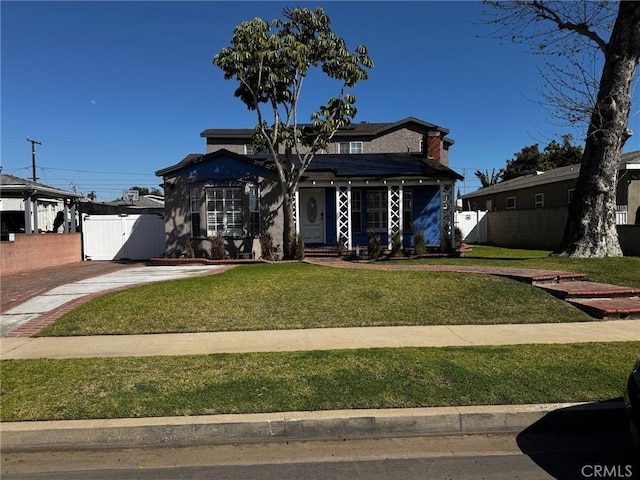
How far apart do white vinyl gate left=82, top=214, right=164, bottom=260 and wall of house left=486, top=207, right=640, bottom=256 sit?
57.1 feet

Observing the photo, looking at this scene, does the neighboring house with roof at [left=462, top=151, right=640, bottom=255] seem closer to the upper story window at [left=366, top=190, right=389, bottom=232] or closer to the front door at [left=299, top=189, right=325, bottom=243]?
the upper story window at [left=366, top=190, right=389, bottom=232]

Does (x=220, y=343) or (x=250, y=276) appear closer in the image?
(x=220, y=343)

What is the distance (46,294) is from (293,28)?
10628 millimetres

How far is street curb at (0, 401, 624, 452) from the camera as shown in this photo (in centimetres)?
399

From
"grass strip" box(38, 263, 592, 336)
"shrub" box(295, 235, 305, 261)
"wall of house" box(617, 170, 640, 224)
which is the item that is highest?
"wall of house" box(617, 170, 640, 224)

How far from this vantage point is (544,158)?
45.7 meters

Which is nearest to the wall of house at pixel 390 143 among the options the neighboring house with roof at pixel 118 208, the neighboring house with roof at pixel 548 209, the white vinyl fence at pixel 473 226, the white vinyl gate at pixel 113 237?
the neighboring house with roof at pixel 118 208

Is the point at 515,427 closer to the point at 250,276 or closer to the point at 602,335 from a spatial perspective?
the point at 602,335

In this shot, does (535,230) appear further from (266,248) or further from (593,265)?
(266,248)

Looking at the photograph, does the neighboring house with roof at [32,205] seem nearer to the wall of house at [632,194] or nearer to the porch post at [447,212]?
the porch post at [447,212]

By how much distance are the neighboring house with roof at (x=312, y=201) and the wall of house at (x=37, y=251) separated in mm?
4016

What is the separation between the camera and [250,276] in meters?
10.5

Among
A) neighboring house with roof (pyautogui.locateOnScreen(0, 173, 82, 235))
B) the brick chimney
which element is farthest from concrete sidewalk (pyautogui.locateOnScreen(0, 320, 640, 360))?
the brick chimney

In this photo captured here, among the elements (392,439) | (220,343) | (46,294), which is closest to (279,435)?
(392,439)
